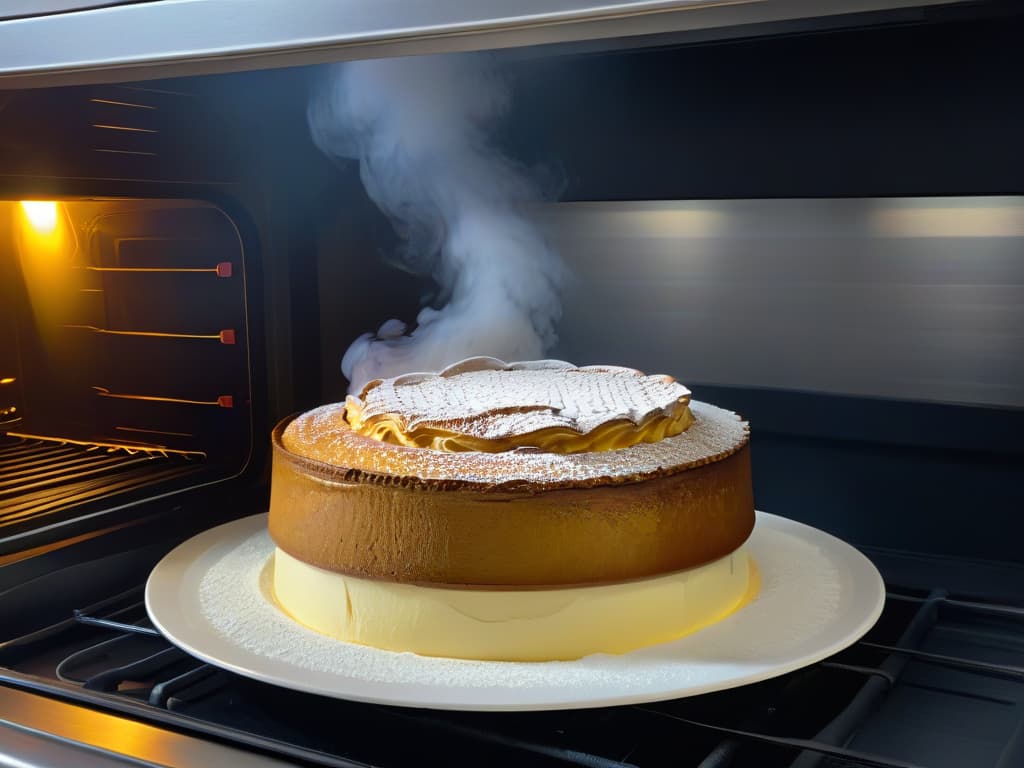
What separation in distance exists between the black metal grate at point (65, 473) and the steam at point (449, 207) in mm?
255

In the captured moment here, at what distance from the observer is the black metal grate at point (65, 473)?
3.34 feet

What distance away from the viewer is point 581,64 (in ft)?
3.76

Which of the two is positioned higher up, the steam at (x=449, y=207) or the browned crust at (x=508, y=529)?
the steam at (x=449, y=207)

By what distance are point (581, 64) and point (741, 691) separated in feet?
2.27

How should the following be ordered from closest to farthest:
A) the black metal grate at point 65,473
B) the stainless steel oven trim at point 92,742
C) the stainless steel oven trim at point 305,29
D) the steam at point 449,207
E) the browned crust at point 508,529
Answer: the stainless steel oven trim at point 305,29, the stainless steel oven trim at point 92,742, the browned crust at point 508,529, the black metal grate at point 65,473, the steam at point 449,207

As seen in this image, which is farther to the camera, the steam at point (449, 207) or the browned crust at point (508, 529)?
the steam at point (449, 207)

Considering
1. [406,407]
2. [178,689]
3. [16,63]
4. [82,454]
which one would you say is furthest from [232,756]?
[82,454]

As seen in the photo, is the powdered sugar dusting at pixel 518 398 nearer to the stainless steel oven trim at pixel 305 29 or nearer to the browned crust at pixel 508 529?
the browned crust at pixel 508 529

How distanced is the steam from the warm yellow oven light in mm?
320

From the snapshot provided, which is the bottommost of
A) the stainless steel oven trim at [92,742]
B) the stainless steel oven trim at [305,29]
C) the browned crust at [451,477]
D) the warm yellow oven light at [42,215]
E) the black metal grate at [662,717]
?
the black metal grate at [662,717]

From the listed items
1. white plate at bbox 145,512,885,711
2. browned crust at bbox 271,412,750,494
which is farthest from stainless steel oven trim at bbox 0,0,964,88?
white plate at bbox 145,512,885,711

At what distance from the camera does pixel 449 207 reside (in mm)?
1233

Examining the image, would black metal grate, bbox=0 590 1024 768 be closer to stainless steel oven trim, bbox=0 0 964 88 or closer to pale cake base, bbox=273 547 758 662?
pale cake base, bbox=273 547 758 662

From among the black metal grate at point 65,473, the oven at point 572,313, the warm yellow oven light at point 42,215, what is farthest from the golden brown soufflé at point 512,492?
the warm yellow oven light at point 42,215
